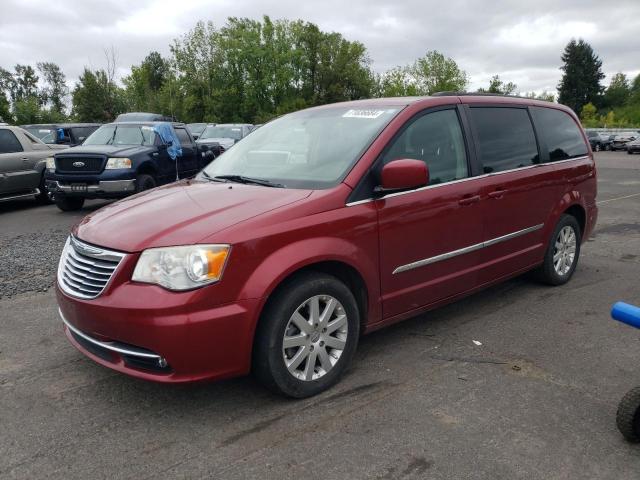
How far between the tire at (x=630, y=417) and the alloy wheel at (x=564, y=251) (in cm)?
269

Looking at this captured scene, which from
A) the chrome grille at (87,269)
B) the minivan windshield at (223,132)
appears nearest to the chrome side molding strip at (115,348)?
the chrome grille at (87,269)

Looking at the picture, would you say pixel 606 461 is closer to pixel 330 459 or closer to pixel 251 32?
pixel 330 459

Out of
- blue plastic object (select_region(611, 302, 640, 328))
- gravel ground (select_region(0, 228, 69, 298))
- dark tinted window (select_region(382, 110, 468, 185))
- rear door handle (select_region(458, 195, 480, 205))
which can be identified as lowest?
gravel ground (select_region(0, 228, 69, 298))

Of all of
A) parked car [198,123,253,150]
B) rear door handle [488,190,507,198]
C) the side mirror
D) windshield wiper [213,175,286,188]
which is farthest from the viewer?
parked car [198,123,253,150]

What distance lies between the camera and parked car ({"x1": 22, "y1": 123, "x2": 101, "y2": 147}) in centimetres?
1686

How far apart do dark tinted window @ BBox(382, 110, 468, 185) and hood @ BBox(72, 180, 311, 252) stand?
0.86m

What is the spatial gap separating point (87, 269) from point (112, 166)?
7480mm

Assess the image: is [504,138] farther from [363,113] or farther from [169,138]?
[169,138]

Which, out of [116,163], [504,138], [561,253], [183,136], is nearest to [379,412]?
[504,138]

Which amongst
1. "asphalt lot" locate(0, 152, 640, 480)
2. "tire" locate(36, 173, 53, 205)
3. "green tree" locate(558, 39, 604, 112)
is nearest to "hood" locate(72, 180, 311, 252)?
"asphalt lot" locate(0, 152, 640, 480)

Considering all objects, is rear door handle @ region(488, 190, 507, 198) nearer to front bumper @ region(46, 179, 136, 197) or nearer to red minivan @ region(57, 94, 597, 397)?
red minivan @ region(57, 94, 597, 397)

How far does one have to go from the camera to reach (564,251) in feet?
18.0

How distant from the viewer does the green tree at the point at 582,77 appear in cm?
9038

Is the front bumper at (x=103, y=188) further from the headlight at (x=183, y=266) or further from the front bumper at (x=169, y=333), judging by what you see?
the headlight at (x=183, y=266)
